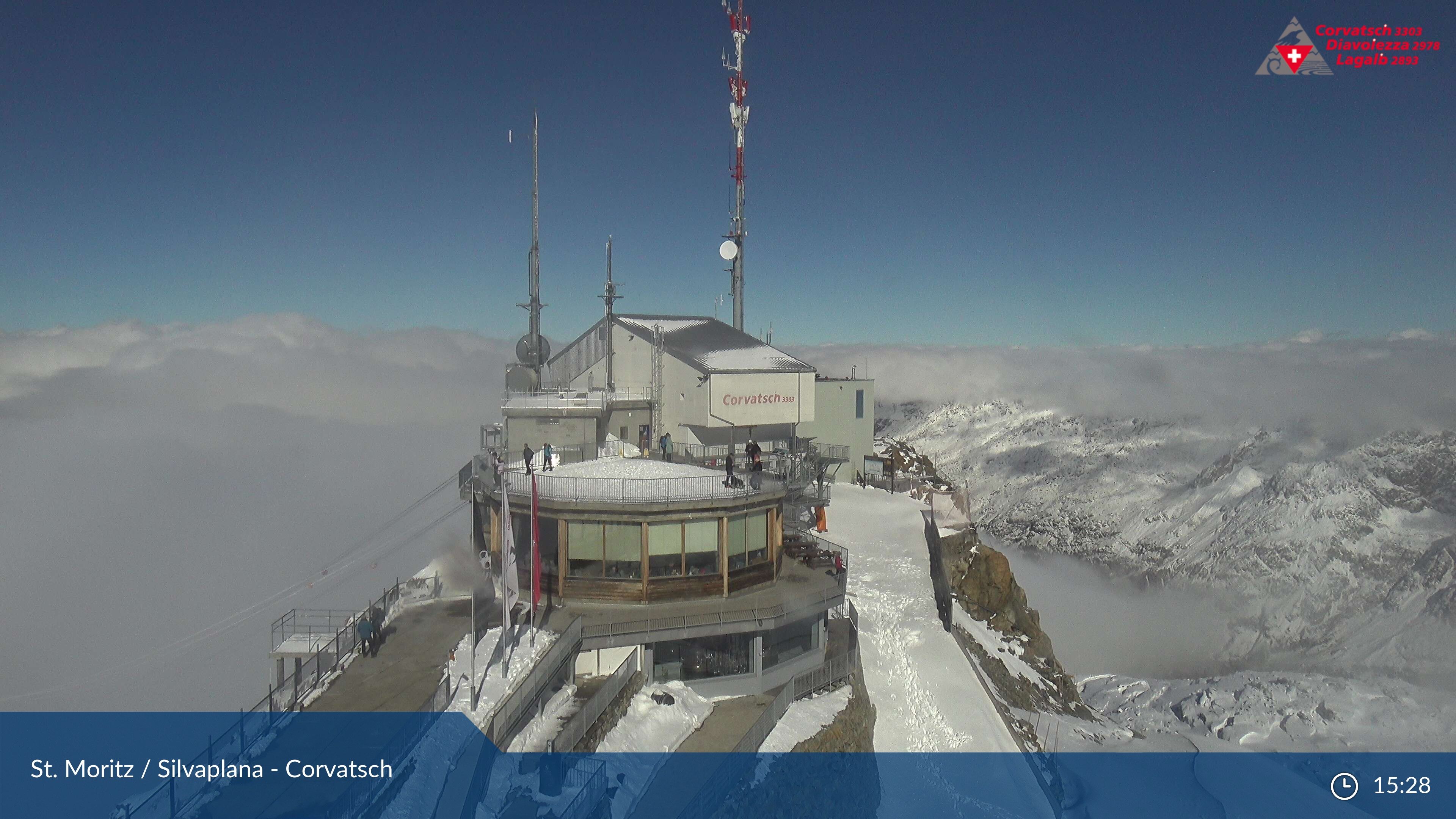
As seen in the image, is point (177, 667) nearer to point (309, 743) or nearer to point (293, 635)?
point (293, 635)

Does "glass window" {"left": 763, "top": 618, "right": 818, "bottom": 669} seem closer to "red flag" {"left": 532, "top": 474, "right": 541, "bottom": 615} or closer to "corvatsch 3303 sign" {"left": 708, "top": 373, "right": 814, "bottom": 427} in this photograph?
"red flag" {"left": 532, "top": 474, "right": 541, "bottom": 615}

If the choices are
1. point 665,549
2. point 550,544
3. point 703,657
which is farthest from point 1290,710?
point 550,544

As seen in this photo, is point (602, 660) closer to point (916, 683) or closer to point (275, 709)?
point (275, 709)

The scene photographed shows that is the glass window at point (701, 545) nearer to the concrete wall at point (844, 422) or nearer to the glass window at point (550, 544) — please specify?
the glass window at point (550, 544)

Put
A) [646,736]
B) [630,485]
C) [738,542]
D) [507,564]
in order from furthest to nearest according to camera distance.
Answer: [738,542] → [630,485] → [646,736] → [507,564]

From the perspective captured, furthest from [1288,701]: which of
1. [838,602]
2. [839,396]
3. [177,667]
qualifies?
[177,667]
